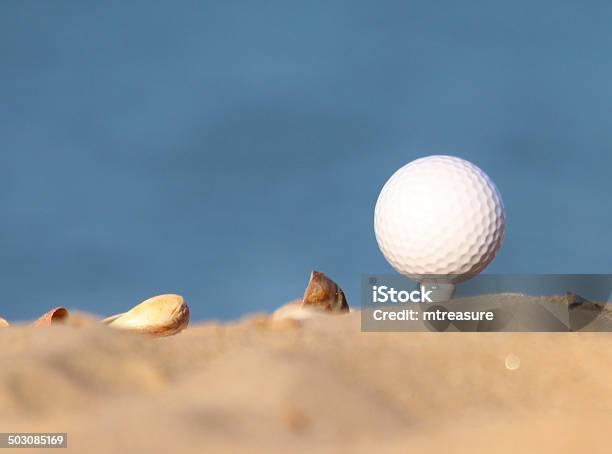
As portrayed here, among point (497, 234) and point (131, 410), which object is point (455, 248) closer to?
point (497, 234)

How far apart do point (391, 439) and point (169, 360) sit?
75.4 inches

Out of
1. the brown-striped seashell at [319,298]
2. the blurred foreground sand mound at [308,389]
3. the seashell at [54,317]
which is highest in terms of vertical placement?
the brown-striped seashell at [319,298]

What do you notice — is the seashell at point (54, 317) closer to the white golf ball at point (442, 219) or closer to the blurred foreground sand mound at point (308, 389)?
the blurred foreground sand mound at point (308, 389)

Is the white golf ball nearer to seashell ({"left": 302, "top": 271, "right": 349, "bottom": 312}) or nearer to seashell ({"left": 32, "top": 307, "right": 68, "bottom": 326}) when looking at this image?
seashell ({"left": 302, "top": 271, "right": 349, "bottom": 312})

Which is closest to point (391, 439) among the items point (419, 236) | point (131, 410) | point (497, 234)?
point (131, 410)

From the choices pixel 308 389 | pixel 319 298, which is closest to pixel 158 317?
pixel 319 298

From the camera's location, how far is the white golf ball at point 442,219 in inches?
319

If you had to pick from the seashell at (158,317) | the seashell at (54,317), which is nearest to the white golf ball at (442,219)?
the seashell at (158,317)

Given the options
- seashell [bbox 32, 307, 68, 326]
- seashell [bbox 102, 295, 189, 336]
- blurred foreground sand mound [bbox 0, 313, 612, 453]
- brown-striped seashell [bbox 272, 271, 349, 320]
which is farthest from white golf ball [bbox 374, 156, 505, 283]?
→ seashell [bbox 32, 307, 68, 326]

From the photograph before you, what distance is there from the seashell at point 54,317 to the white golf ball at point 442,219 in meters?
3.64

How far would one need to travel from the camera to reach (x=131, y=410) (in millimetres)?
3904

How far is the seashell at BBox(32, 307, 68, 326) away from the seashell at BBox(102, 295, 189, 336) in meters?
0.52

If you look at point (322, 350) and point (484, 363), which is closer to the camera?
point (322, 350)

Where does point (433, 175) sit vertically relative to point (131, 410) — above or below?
above
